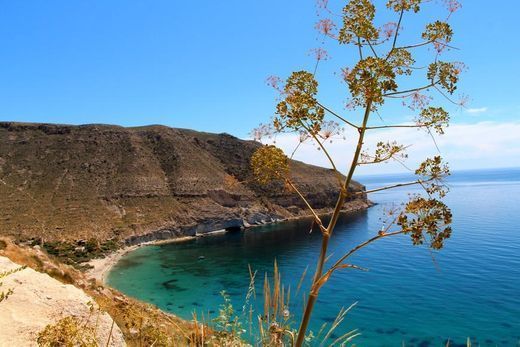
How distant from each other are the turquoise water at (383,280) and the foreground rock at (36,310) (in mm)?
13519

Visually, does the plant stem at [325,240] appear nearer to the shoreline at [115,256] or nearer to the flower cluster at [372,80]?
the flower cluster at [372,80]

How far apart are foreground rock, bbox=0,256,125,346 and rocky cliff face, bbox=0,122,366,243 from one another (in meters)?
71.3

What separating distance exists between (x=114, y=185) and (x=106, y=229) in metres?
22.3

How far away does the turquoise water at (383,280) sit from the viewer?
128 feet

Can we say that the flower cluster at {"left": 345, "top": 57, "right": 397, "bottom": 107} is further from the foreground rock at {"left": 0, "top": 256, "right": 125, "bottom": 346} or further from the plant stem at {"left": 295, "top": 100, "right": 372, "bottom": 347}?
the foreground rock at {"left": 0, "top": 256, "right": 125, "bottom": 346}

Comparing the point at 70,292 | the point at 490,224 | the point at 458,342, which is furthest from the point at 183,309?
the point at 490,224

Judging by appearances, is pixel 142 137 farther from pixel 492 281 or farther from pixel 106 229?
pixel 492 281

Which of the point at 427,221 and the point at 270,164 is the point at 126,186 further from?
the point at 427,221

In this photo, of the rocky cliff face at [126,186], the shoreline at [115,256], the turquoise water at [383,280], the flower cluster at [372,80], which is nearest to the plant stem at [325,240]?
the flower cluster at [372,80]

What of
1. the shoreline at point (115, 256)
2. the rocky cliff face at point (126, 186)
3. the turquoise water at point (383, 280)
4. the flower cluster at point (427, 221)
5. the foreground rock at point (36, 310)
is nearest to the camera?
the flower cluster at point (427, 221)

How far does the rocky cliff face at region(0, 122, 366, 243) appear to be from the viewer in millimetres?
86812

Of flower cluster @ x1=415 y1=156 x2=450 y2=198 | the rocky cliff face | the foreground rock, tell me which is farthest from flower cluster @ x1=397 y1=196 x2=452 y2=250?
the rocky cliff face

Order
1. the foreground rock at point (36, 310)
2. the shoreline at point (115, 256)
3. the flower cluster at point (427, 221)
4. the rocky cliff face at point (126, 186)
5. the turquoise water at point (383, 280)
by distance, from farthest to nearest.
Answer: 1. the rocky cliff face at point (126, 186)
2. the shoreline at point (115, 256)
3. the turquoise water at point (383, 280)
4. the foreground rock at point (36, 310)
5. the flower cluster at point (427, 221)

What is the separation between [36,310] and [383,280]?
5571cm
